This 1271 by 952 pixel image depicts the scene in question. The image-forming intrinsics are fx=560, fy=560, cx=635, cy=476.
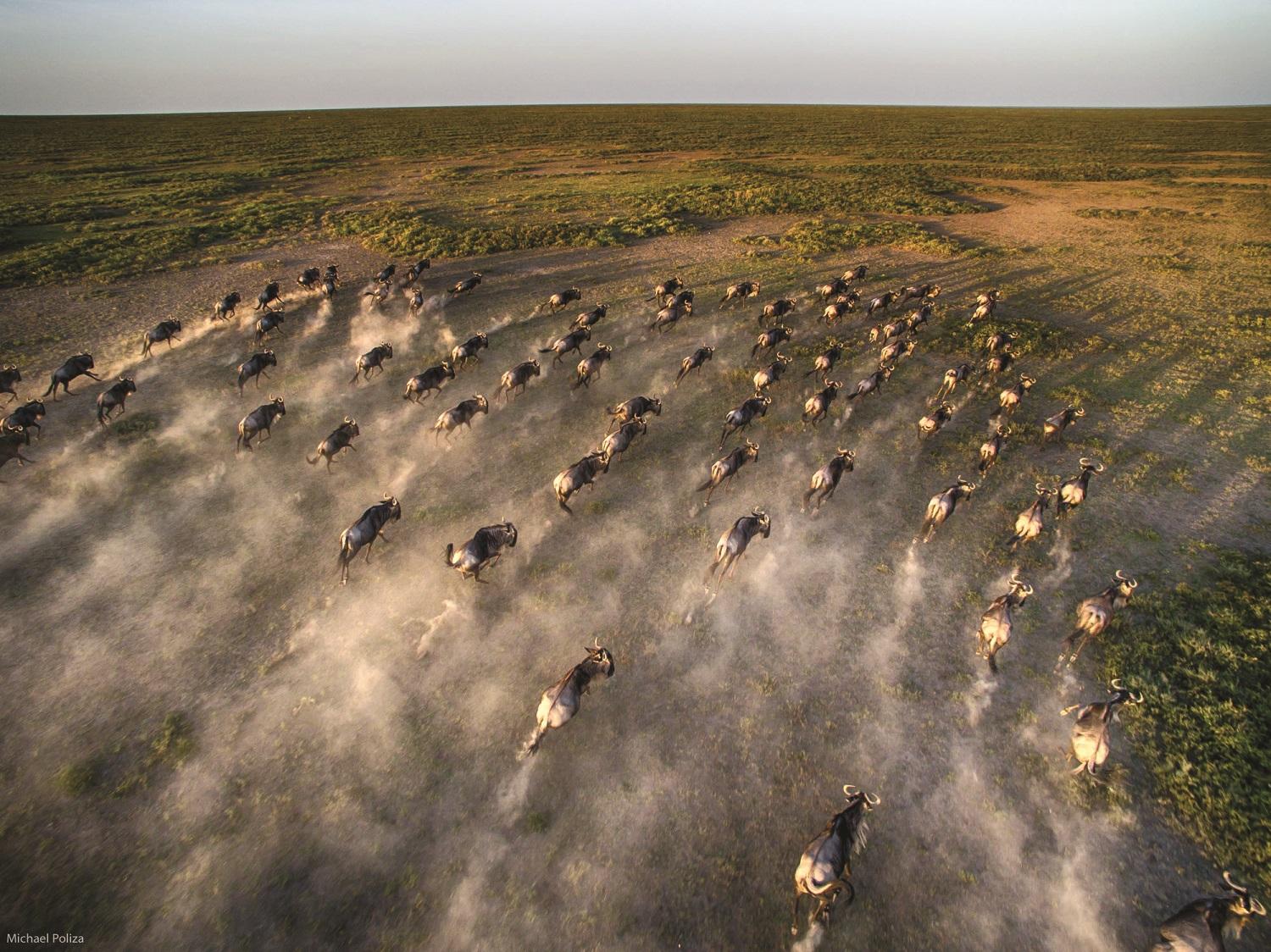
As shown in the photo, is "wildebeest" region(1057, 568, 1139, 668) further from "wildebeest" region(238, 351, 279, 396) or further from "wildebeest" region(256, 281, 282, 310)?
"wildebeest" region(256, 281, 282, 310)

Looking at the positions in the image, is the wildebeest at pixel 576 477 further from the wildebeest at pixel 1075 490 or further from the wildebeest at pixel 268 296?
the wildebeest at pixel 268 296

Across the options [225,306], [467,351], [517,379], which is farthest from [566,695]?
[225,306]

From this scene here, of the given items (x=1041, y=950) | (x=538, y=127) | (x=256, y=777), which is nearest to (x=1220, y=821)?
(x=1041, y=950)

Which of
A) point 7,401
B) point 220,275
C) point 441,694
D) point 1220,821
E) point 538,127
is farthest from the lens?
point 538,127

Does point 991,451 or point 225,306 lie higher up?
point 225,306

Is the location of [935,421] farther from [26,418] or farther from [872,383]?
[26,418]

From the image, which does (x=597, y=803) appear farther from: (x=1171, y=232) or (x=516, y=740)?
(x=1171, y=232)
